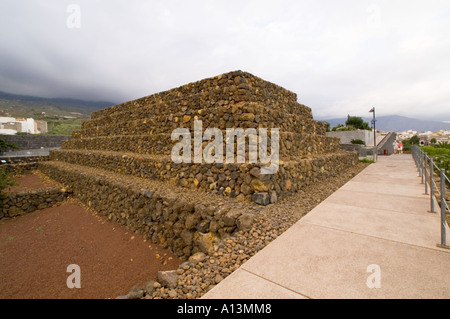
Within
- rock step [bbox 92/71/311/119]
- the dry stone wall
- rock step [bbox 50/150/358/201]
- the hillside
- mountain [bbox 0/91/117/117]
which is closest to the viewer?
rock step [bbox 50/150/358/201]

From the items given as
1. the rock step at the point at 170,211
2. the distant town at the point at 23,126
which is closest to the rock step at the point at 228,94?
the rock step at the point at 170,211

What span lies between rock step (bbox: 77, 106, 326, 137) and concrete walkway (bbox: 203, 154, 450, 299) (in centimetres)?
265

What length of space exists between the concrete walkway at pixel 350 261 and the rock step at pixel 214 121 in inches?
104

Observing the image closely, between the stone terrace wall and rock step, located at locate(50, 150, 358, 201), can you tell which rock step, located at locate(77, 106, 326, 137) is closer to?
rock step, located at locate(50, 150, 358, 201)

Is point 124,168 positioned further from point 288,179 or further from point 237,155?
point 288,179

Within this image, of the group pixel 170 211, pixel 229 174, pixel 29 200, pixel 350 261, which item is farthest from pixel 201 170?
pixel 29 200

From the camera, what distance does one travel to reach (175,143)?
7.05m

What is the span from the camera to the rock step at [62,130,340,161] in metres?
5.66

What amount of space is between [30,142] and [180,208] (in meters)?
19.1

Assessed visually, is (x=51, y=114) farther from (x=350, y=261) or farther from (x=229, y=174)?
(x=350, y=261)

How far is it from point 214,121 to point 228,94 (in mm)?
869

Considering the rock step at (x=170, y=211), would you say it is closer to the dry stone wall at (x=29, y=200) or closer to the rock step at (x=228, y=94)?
the dry stone wall at (x=29, y=200)

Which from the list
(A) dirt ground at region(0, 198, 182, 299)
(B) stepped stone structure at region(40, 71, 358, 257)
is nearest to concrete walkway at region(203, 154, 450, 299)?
(B) stepped stone structure at region(40, 71, 358, 257)

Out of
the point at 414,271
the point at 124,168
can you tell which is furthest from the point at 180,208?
the point at 124,168
